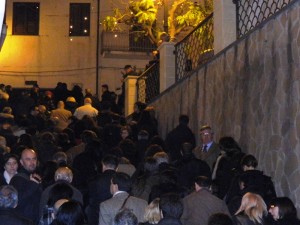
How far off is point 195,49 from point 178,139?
3890 mm

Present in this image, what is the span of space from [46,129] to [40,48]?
19067 mm

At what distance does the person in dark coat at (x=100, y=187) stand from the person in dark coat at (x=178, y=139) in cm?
484

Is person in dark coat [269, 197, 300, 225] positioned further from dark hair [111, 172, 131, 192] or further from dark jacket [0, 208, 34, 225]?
dark jacket [0, 208, 34, 225]

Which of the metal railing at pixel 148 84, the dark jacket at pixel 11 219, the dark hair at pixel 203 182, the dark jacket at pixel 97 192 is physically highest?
the metal railing at pixel 148 84

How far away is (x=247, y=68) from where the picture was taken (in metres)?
14.4

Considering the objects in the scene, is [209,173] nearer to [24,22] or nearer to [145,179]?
[145,179]

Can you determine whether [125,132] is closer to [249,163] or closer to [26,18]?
[249,163]

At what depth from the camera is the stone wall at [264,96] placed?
1206 centimetres

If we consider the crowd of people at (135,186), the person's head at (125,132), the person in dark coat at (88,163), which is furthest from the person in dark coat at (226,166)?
the person's head at (125,132)

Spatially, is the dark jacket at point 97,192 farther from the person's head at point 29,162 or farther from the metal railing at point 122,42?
the metal railing at point 122,42

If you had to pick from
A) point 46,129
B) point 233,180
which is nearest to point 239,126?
point 233,180

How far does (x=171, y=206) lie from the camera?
8.39 meters

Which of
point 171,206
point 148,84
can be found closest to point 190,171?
point 171,206

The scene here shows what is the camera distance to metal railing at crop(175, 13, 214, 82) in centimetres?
1820
